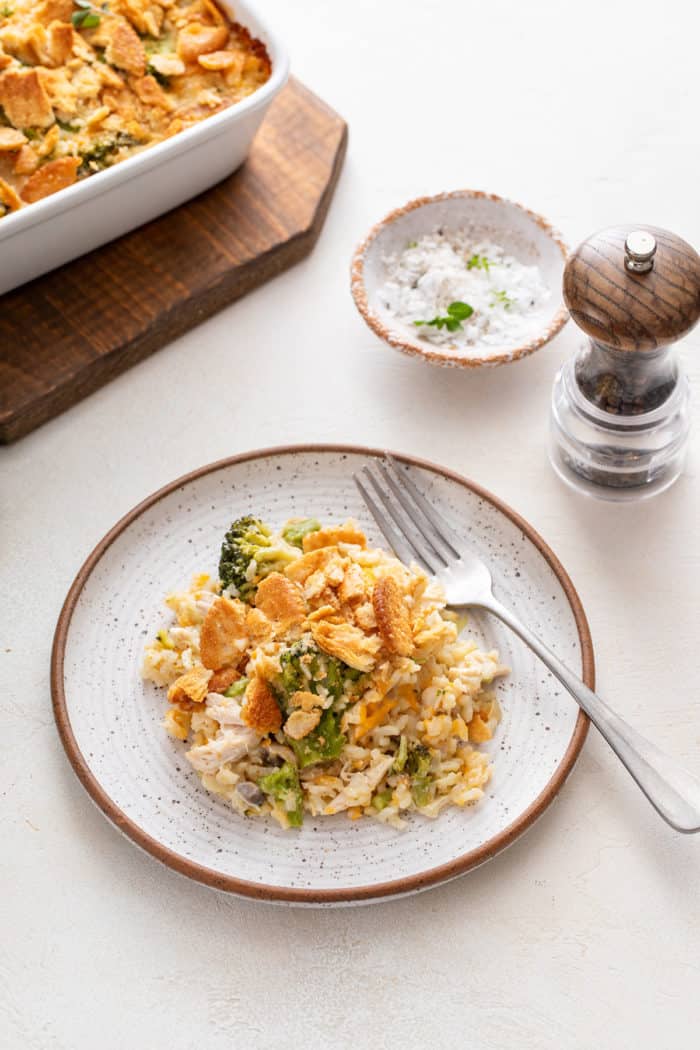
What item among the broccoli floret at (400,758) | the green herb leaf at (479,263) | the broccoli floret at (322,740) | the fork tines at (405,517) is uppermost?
the green herb leaf at (479,263)

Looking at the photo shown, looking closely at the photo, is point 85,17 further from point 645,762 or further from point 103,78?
point 645,762

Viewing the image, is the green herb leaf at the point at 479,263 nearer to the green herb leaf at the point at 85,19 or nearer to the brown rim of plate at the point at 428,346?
the brown rim of plate at the point at 428,346

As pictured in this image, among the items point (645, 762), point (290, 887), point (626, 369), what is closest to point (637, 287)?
point (626, 369)

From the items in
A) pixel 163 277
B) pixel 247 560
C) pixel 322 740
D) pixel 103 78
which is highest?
pixel 103 78

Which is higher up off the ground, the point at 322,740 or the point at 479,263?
the point at 479,263

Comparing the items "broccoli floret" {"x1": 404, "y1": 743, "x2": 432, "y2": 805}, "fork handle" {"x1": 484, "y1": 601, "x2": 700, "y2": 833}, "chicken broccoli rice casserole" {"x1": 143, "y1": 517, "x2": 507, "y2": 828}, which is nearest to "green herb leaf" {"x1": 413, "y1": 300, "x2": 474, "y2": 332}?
"chicken broccoli rice casserole" {"x1": 143, "y1": 517, "x2": 507, "y2": 828}

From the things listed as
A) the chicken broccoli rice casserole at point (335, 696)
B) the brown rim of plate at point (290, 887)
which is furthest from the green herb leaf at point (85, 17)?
the chicken broccoli rice casserole at point (335, 696)

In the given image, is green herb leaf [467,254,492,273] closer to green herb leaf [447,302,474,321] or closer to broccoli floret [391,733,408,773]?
green herb leaf [447,302,474,321]

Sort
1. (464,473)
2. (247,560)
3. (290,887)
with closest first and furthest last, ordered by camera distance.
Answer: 1. (290,887)
2. (247,560)
3. (464,473)
